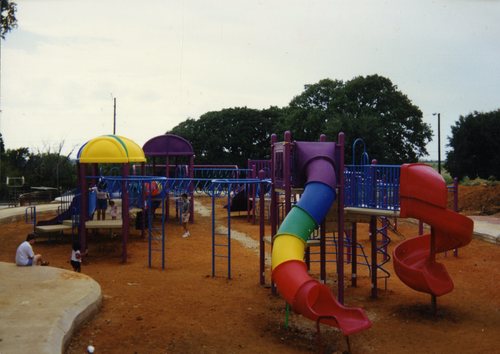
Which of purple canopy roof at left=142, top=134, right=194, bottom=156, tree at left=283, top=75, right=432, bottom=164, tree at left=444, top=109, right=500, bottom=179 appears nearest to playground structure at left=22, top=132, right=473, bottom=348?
purple canopy roof at left=142, top=134, right=194, bottom=156

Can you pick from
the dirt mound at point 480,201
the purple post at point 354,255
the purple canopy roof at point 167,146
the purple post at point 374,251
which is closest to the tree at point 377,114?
the dirt mound at point 480,201

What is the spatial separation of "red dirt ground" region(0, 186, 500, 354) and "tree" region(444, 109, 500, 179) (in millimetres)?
37962

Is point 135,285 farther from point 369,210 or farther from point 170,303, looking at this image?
point 369,210

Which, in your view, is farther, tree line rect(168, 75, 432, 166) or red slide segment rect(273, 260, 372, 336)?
tree line rect(168, 75, 432, 166)

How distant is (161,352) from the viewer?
7.88 meters

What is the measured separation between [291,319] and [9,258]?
1025 centimetres

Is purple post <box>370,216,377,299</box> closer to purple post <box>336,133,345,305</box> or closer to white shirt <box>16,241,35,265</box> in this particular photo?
purple post <box>336,133,345,305</box>

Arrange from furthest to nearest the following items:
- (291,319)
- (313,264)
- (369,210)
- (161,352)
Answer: (313,264) → (369,210) → (291,319) → (161,352)

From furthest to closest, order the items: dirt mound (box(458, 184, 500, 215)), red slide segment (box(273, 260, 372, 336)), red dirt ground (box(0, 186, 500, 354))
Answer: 1. dirt mound (box(458, 184, 500, 215))
2. red dirt ground (box(0, 186, 500, 354))
3. red slide segment (box(273, 260, 372, 336))

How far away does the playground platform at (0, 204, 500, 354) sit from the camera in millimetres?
7199

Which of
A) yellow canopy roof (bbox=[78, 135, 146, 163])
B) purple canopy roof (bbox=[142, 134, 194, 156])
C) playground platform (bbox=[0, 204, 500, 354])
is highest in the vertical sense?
purple canopy roof (bbox=[142, 134, 194, 156])

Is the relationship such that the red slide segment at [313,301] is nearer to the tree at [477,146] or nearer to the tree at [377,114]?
the tree at [377,114]

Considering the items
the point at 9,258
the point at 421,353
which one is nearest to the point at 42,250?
the point at 9,258

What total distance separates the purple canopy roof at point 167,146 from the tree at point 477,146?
120ft
